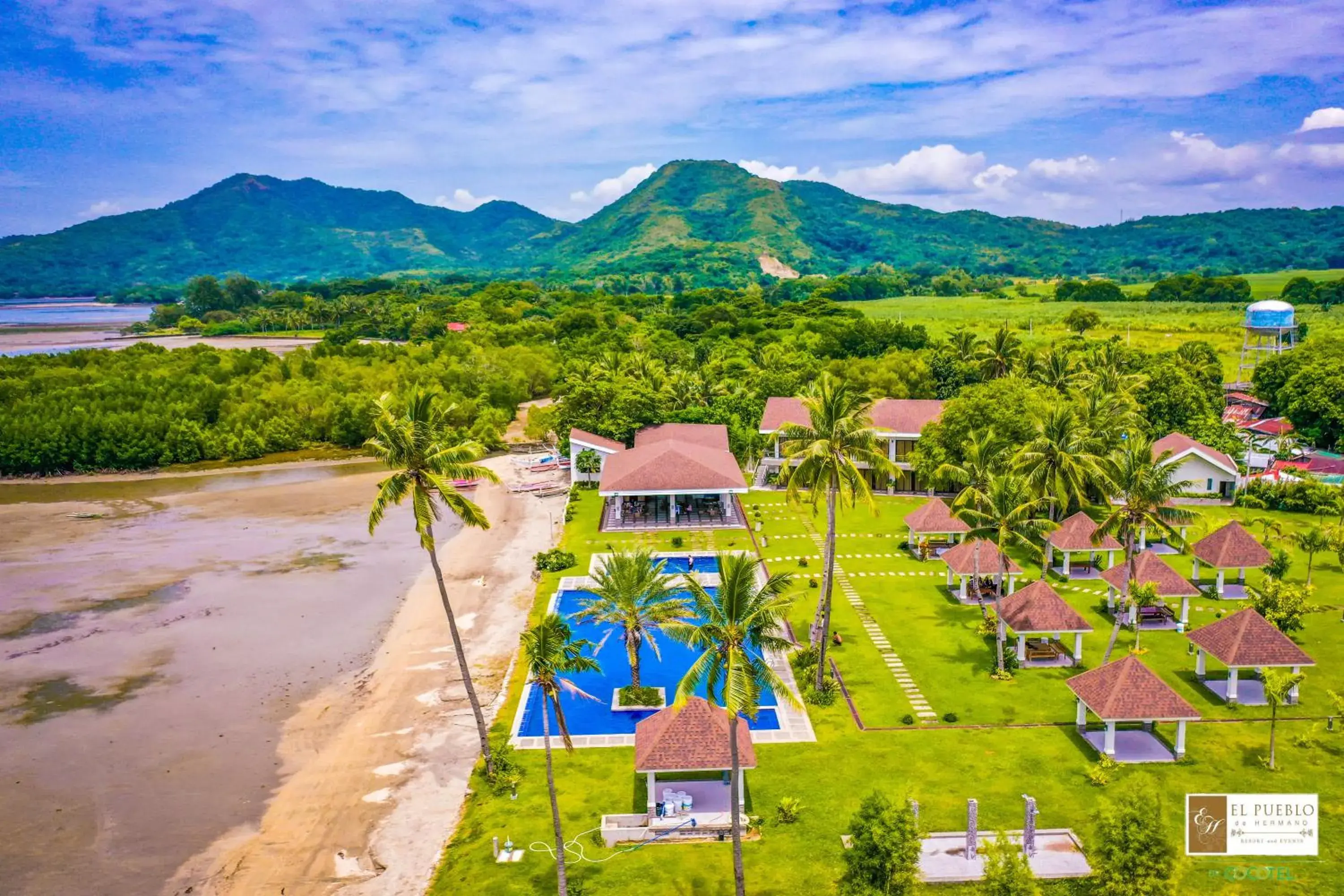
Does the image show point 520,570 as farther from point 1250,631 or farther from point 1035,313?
point 1035,313

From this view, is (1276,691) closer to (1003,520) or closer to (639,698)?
(1003,520)

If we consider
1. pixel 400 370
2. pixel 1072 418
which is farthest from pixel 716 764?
pixel 400 370

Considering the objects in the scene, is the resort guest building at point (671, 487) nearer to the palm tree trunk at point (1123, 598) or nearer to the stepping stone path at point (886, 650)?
the stepping stone path at point (886, 650)

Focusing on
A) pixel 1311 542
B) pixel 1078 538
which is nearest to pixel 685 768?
pixel 1078 538

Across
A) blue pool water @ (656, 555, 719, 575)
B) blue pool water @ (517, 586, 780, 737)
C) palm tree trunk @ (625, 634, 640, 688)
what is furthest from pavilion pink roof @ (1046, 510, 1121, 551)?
palm tree trunk @ (625, 634, 640, 688)

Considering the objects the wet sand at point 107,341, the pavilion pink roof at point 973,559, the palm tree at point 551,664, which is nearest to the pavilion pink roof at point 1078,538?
the pavilion pink roof at point 973,559

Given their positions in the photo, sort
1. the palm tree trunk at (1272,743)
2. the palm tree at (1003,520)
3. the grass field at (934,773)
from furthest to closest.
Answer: the palm tree at (1003,520)
the palm tree trunk at (1272,743)
the grass field at (934,773)
